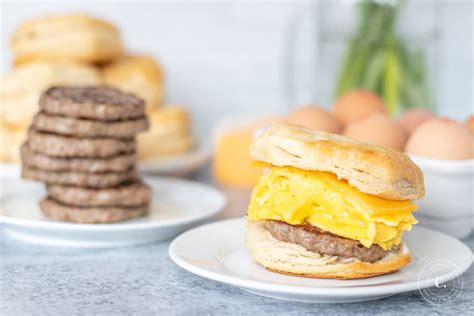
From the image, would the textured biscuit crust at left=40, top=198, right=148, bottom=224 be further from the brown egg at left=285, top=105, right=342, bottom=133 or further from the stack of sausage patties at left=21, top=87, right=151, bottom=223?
the brown egg at left=285, top=105, right=342, bottom=133

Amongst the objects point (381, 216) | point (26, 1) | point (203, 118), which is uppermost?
point (26, 1)

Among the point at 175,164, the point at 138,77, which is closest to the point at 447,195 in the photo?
the point at 175,164

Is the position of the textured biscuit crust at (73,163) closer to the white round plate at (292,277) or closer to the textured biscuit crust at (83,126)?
the textured biscuit crust at (83,126)

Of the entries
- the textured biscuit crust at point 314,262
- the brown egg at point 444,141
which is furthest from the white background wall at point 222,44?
the textured biscuit crust at point 314,262

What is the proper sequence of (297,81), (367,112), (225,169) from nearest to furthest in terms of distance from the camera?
(367,112) → (225,169) → (297,81)

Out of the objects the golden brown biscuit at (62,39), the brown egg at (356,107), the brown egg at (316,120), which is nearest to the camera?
the brown egg at (316,120)

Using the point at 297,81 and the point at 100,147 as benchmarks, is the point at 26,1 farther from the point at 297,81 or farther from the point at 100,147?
the point at 100,147

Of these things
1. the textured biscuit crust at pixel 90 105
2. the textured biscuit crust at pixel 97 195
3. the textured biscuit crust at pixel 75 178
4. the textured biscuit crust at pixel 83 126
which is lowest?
the textured biscuit crust at pixel 97 195

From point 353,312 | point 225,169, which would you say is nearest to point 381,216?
point 353,312
